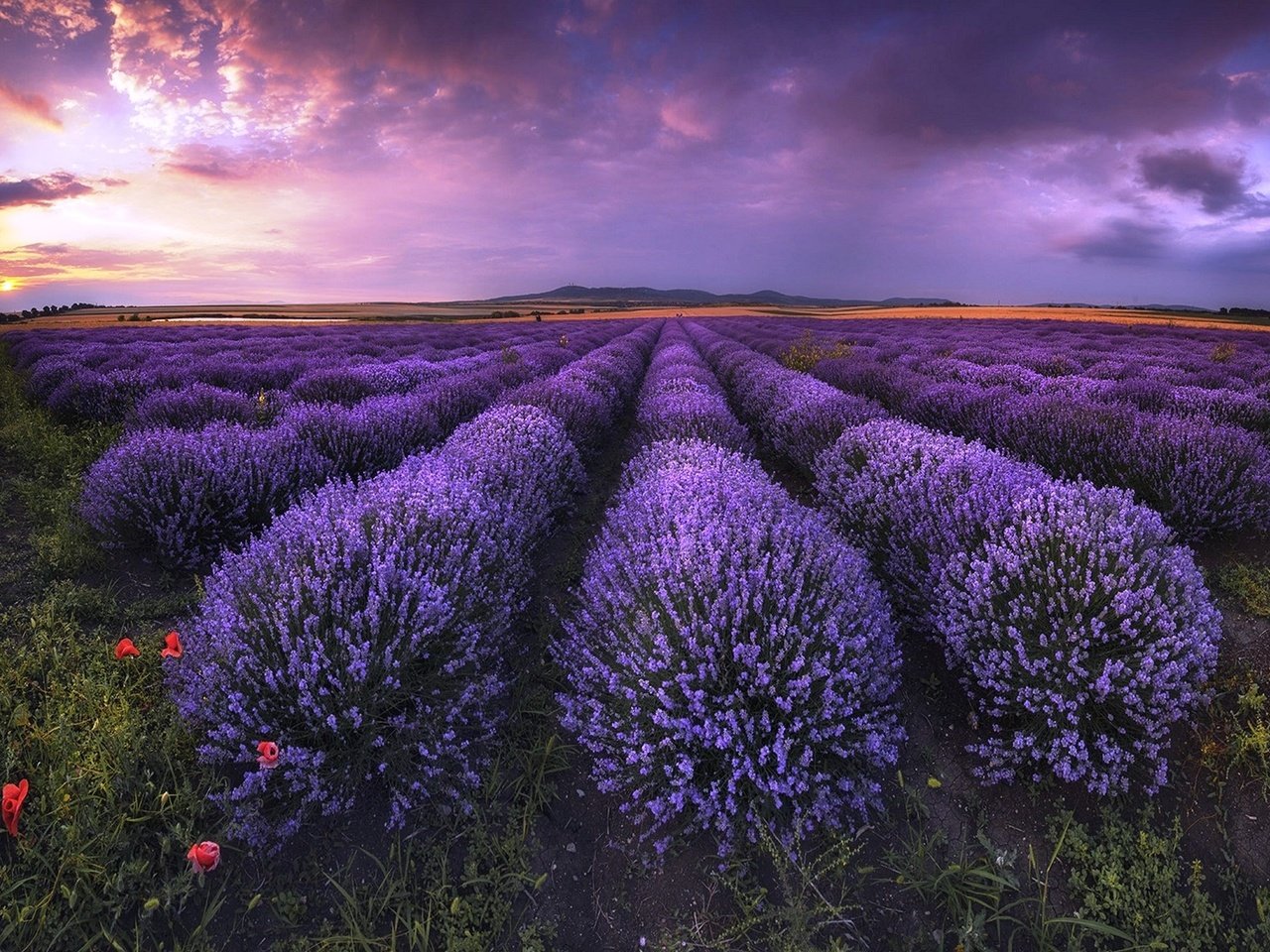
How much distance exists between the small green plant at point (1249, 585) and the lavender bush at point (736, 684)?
2.27m

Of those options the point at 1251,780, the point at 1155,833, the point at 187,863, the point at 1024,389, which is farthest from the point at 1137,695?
the point at 1024,389

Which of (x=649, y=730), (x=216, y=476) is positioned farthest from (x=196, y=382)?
(x=649, y=730)

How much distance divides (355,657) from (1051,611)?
9.10ft

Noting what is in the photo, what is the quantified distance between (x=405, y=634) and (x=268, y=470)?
2.54 m

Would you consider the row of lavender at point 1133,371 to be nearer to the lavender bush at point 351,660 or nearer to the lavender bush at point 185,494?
the lavender bush at point 351,660

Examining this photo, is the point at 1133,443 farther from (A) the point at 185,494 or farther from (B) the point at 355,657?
(A) the point at 185,494

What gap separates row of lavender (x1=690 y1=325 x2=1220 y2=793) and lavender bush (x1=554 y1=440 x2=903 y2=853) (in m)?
0.43

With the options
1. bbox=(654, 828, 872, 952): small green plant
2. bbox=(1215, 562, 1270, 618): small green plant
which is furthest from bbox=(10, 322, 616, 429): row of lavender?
bbox=(1215, 562, 1270, 618): small green plant

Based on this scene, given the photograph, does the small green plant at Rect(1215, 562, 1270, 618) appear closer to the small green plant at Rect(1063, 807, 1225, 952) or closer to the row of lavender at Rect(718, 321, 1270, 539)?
the row of lavender at Rect(718, 321, 1270, 539)

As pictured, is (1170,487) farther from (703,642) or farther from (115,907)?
(115,907)

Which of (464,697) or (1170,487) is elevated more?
(1170,487)

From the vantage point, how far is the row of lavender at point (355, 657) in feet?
6.66

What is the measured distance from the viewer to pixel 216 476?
3.80 m

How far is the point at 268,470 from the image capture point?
4117 mm
